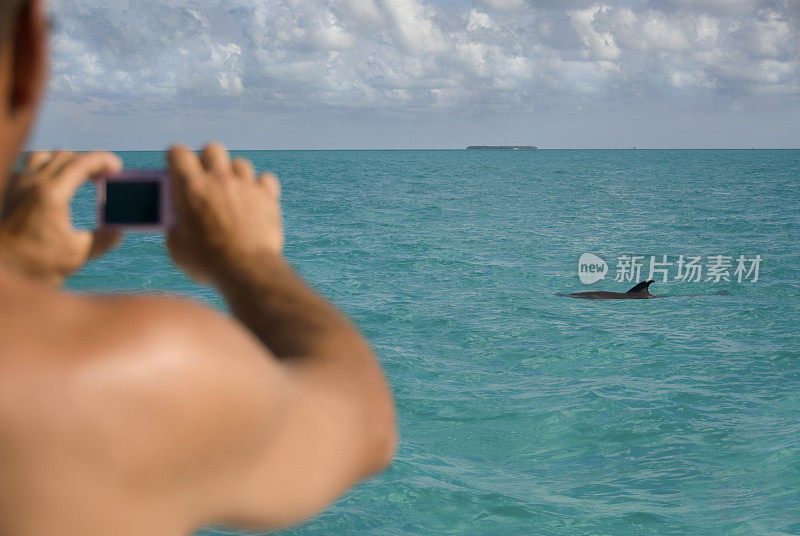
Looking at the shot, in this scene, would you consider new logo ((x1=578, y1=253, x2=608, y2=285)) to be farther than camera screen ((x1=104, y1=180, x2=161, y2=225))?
Yes

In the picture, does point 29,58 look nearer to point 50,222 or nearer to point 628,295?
point 50,222

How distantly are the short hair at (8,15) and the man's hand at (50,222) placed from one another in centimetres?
44

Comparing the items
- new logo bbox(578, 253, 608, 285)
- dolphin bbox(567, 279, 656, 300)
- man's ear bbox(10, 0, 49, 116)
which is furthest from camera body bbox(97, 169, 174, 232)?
new logo bbox(578, 253, 608, 285)

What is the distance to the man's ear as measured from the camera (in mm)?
653

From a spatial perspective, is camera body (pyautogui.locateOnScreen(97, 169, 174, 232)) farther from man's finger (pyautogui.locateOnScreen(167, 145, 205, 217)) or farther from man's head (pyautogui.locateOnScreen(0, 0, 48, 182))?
man's head (pyautogui.locateOnScreen(0, 0, 48, 182))

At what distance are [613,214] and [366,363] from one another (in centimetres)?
3645

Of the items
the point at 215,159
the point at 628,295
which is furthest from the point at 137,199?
the point at 628,295

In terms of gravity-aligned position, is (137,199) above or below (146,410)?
above

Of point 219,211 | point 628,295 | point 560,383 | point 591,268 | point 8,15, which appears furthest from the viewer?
point 591,268

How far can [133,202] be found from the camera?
3.44 ft

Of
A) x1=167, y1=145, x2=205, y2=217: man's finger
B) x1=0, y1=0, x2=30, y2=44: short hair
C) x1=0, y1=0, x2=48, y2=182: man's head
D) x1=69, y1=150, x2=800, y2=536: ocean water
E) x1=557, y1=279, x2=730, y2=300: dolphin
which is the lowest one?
x1=69, y1=150, x2=800, y2=536: ocean water

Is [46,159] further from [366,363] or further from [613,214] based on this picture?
[613,214]

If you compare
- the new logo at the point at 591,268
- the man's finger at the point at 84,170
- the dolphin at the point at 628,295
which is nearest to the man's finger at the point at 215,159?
the man's finger at the point at 84,170

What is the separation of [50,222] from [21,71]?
1.56ft
